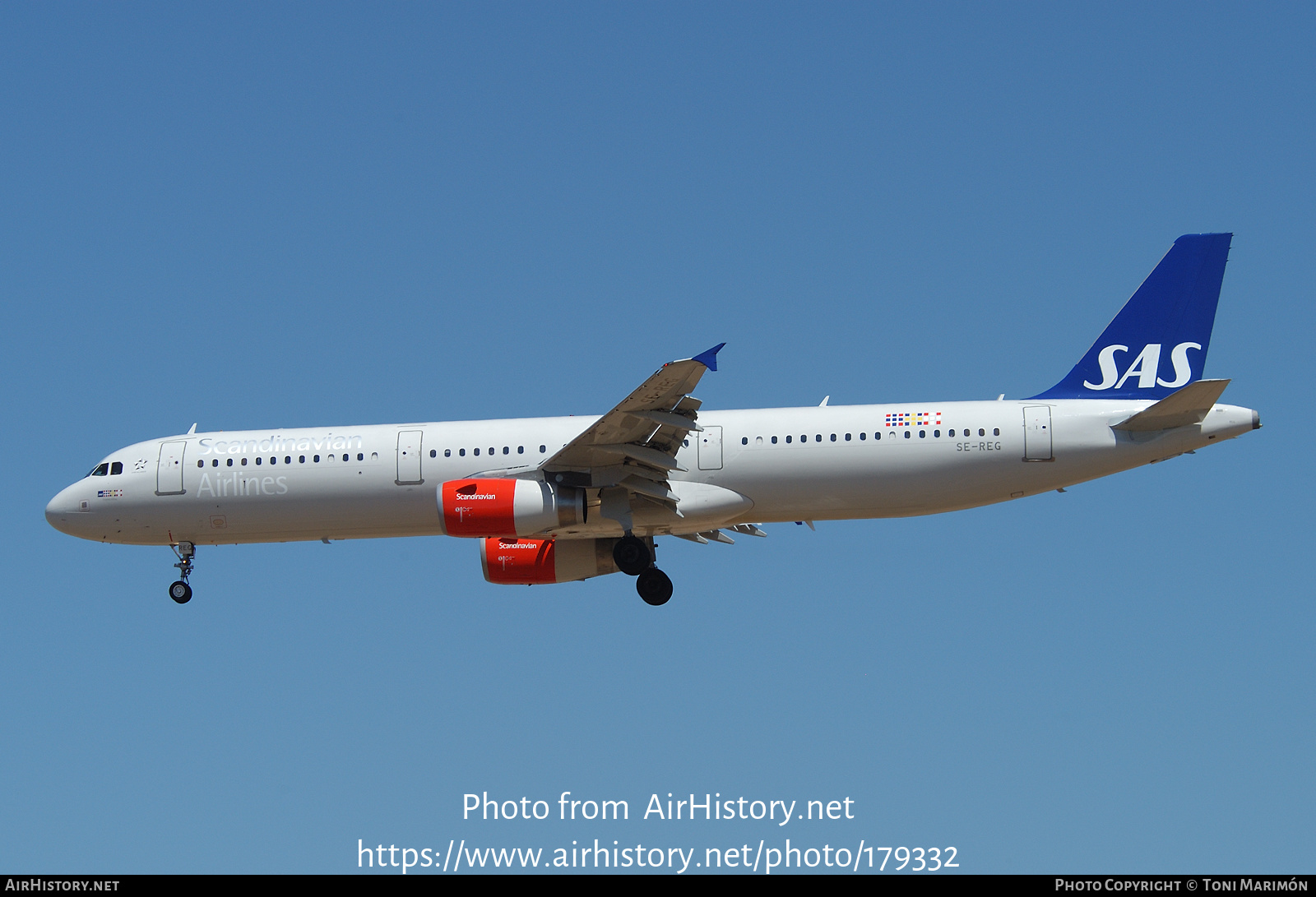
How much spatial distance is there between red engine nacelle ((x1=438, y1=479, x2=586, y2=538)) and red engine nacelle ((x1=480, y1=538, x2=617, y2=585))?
10.9 ft

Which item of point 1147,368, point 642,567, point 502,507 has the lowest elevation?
point 642,567

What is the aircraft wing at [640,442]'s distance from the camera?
25.8 m

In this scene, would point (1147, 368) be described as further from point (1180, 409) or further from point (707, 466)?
point (707, 466)

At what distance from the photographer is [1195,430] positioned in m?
27.1

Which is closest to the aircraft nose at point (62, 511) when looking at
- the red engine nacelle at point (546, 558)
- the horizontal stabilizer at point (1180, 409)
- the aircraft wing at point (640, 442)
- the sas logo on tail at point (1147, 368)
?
the red engine nacelle at point (546, 558)

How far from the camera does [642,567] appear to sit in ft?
94.7

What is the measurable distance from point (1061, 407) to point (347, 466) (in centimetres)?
1356

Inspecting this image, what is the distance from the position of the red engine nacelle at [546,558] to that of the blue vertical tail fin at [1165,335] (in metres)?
9.25

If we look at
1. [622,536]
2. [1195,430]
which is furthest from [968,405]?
[622,536]

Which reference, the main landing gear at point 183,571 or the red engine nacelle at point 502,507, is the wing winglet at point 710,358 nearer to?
the red engine nacelle at point 502,507

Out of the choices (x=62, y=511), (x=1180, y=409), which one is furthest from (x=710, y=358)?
(x=62, y=511)

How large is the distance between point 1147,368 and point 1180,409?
83.1 inches

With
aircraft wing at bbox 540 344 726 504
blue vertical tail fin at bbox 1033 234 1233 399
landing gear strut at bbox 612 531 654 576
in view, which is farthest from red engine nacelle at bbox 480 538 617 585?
blue vertical tail fin at bbox 1033 234 1233 399

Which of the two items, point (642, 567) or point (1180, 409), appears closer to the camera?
point (1180, 409)
